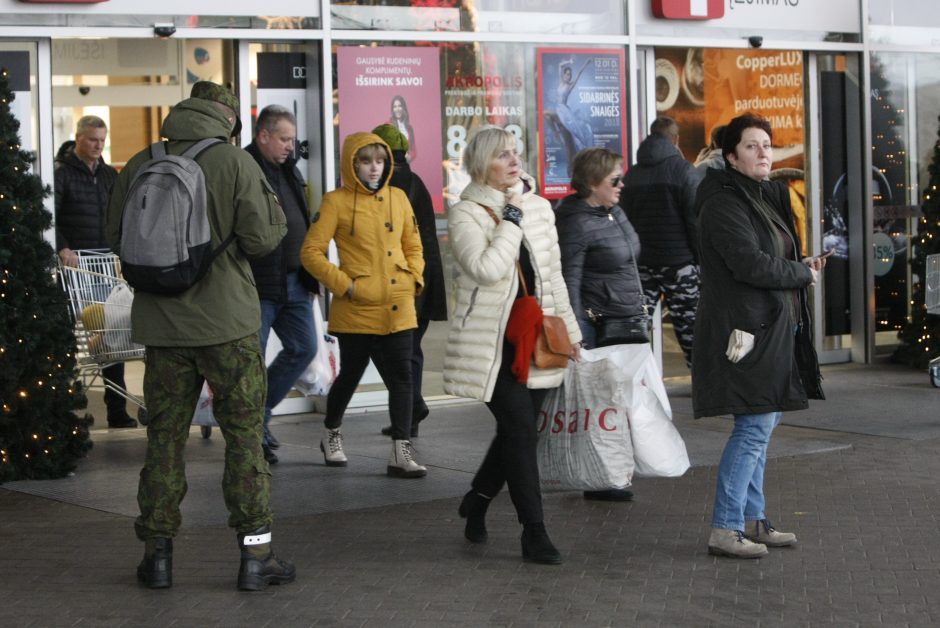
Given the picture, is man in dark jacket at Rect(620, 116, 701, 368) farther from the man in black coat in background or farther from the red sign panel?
the red sign panel

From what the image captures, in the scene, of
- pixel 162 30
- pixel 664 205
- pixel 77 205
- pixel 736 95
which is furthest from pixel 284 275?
pixel 736 95

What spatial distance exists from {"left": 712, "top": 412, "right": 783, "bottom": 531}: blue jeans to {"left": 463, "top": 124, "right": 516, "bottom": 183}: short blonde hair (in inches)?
56.7

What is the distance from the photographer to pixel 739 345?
19.8 feet

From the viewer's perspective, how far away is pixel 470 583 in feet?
19.4

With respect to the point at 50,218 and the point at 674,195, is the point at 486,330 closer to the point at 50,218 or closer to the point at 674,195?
the point at 50,218

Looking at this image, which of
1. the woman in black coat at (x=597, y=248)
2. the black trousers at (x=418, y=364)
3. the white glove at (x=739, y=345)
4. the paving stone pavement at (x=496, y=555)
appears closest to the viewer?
the paving stone pavement at (x=496, y=555)

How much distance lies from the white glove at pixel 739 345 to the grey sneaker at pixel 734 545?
0.72 metres

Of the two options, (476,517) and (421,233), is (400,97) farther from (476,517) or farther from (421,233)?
(476,517)

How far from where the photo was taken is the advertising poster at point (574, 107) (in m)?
11.6

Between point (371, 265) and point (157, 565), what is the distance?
261 centimetres

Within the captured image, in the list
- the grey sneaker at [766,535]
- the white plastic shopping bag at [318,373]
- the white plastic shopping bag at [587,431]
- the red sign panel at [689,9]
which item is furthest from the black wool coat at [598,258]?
the red sign panel at [689,9]

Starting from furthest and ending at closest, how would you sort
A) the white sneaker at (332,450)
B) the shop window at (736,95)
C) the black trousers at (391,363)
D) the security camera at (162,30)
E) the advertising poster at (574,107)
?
the shop window at (736,95) < the advertising poster at (574,107) < the security camera at (162,30) < the white sneaker at (332,450) < the black trousers at (391,363)

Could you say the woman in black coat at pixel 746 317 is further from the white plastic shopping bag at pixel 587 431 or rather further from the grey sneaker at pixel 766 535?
the white plastic shopping bag at pixel 587 431

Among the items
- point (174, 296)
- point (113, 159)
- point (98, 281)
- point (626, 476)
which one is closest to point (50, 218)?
point (98, 281)
